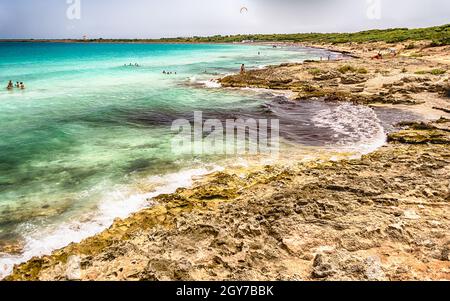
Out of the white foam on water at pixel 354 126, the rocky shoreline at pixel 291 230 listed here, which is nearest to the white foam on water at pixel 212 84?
the white foam on water at pixel 354 126

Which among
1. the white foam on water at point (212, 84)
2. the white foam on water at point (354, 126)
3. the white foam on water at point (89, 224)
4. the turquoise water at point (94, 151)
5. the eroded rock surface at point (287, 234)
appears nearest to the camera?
the eroded rock surface at point (287, 234)

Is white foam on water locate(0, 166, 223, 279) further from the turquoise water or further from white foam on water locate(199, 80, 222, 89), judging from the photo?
white foam on water locate(199, 80, 222, 89)

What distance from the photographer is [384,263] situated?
22.4 ft


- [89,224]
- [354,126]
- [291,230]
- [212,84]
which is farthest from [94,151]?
[212,84]

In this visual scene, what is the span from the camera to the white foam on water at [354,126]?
1653 cm

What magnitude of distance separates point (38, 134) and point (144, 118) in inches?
267

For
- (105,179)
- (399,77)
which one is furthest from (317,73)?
(105,179)

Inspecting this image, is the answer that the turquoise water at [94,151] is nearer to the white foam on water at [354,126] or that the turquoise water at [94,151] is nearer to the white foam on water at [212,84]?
the white foam on water at [354,126]

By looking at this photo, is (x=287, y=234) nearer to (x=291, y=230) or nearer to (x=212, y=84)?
(x=291, y=230)

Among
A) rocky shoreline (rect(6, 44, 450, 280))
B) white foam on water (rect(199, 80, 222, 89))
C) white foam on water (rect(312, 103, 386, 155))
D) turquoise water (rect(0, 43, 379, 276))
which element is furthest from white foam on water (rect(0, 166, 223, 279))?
white foam on water (rect(199, 80, 222, 89))

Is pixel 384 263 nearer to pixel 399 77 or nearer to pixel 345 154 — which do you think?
pixel 345 154

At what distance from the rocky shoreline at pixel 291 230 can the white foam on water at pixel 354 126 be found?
3345mm

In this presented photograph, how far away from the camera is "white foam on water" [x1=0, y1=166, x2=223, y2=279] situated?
8461 mm

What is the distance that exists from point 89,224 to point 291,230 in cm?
600
